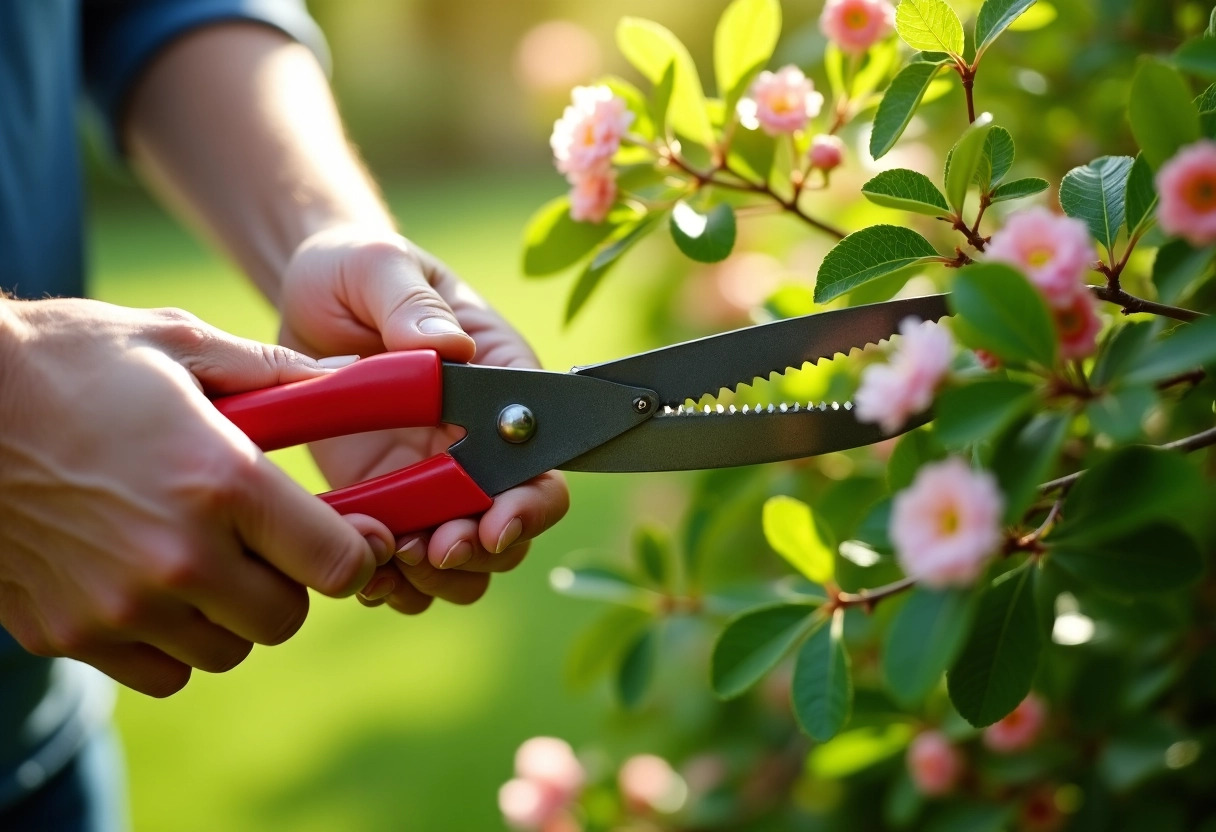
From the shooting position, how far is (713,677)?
0.79 meters

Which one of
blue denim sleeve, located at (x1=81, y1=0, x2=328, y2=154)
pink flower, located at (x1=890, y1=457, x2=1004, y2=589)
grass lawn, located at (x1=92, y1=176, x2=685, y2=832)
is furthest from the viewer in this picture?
grass lawn, located at (x1=92, y1=176, x2=685, y2=832)

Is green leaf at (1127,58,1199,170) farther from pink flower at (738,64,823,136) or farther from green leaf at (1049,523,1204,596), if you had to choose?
pink flower at (738,64,823,136)

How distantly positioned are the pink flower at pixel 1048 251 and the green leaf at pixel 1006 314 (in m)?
0.02

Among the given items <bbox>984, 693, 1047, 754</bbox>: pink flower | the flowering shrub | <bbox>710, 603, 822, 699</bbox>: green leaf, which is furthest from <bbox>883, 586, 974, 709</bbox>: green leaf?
<bbox>984, 693, 1047, 754</bbox>: pink flower

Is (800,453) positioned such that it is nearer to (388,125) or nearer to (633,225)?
(633,225)

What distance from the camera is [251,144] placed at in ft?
3.95

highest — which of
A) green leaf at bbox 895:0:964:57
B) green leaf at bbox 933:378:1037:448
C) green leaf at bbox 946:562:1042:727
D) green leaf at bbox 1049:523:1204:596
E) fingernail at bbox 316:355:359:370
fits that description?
green leaf at bbox 895:0:964:57

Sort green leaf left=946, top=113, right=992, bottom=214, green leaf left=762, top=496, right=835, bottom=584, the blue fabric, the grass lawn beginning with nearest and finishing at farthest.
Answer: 1. green leaf left=946, top=113, right=992, bottom=214
2. green leaf left=762, top=496, right=835, bottom=584
3. the blue fabric
4. the grass lawn

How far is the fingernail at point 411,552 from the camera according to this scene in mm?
877

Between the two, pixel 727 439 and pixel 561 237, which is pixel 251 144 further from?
pixel 727 439

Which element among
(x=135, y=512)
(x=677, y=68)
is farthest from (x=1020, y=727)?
(x=135, y=512)

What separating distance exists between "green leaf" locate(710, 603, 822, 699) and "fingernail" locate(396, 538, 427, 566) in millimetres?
256

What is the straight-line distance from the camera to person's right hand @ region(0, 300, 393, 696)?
701 mm

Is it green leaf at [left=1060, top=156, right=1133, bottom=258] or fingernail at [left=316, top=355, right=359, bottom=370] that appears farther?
fingernail at [left=316, top=355, right=359, bottom=370]
